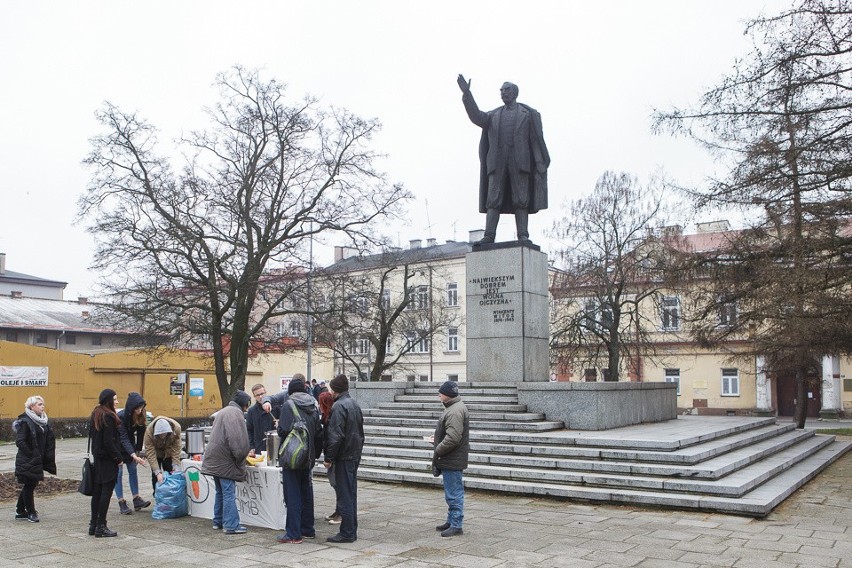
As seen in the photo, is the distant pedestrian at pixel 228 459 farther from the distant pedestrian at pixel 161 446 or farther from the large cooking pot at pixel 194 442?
the large cooking pot at pixel 194 442

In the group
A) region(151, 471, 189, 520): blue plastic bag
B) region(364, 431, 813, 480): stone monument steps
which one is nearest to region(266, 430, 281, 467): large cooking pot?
region(151, 471, 189, 520): blue plastic bag

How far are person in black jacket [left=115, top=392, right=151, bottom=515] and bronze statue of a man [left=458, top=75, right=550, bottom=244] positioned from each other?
7906 millimetres

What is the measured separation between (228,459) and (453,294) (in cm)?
4410

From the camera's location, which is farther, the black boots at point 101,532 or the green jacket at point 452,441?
the black boots at point 101,532

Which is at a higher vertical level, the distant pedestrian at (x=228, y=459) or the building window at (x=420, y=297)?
the building window at (x=420, y=297)

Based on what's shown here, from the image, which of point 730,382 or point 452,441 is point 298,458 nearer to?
point 452,441

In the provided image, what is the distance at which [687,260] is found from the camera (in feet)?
60.4

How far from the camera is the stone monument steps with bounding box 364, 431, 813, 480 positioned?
33.3 ft

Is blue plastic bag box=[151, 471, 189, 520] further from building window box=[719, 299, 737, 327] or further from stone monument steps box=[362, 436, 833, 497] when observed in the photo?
building window box=[719, 299, 737, 327]

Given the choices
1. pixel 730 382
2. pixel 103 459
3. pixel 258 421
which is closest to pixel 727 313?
pixel 258 421

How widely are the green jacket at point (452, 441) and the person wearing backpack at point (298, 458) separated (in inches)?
50.3

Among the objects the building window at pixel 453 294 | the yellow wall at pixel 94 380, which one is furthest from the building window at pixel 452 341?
the yellow wall at pixel 94 380

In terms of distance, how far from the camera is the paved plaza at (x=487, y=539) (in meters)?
7.08

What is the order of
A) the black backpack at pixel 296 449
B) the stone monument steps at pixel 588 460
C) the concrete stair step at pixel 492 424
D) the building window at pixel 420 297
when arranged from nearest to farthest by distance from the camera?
the black backpack at pixel 296 449 < the stone monument steps at pixel 588 460 < the concrete stair step at pixel 492 424 < the building window at pixel 420 297
